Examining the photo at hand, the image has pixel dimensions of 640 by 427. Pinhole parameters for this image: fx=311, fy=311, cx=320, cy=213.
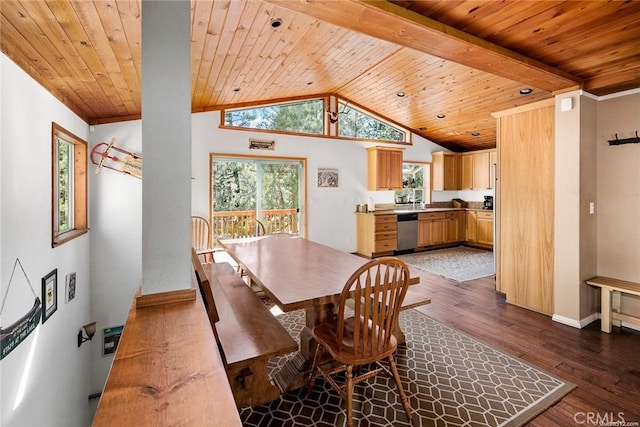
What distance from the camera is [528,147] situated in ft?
11.2

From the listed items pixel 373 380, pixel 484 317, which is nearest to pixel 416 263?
pixel 484 317

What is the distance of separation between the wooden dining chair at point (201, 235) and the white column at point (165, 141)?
3257mm

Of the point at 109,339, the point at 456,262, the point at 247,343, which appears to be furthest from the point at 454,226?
the point at 109,339

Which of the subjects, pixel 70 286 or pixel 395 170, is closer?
pixel 70 286

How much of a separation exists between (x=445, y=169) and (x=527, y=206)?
386cm

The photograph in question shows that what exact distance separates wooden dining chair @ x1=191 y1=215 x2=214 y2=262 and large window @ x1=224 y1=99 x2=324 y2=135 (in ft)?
5.23

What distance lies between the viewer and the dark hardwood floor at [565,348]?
6.22 feet

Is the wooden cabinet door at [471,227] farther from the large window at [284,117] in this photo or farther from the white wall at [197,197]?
the large window at [284,117]

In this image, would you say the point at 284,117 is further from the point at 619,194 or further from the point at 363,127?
the point at 619,194

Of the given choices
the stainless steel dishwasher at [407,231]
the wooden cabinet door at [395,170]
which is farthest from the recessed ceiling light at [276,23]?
the stainless steel dishwasher at [407,231]

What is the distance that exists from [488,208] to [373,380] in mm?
5788

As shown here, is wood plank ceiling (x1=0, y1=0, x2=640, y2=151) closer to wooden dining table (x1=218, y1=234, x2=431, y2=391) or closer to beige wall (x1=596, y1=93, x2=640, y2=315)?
beige wall (x1=596, y1=93, x2=640, y2=315)

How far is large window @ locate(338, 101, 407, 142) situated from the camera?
6.08m

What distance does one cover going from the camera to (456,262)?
563cm
